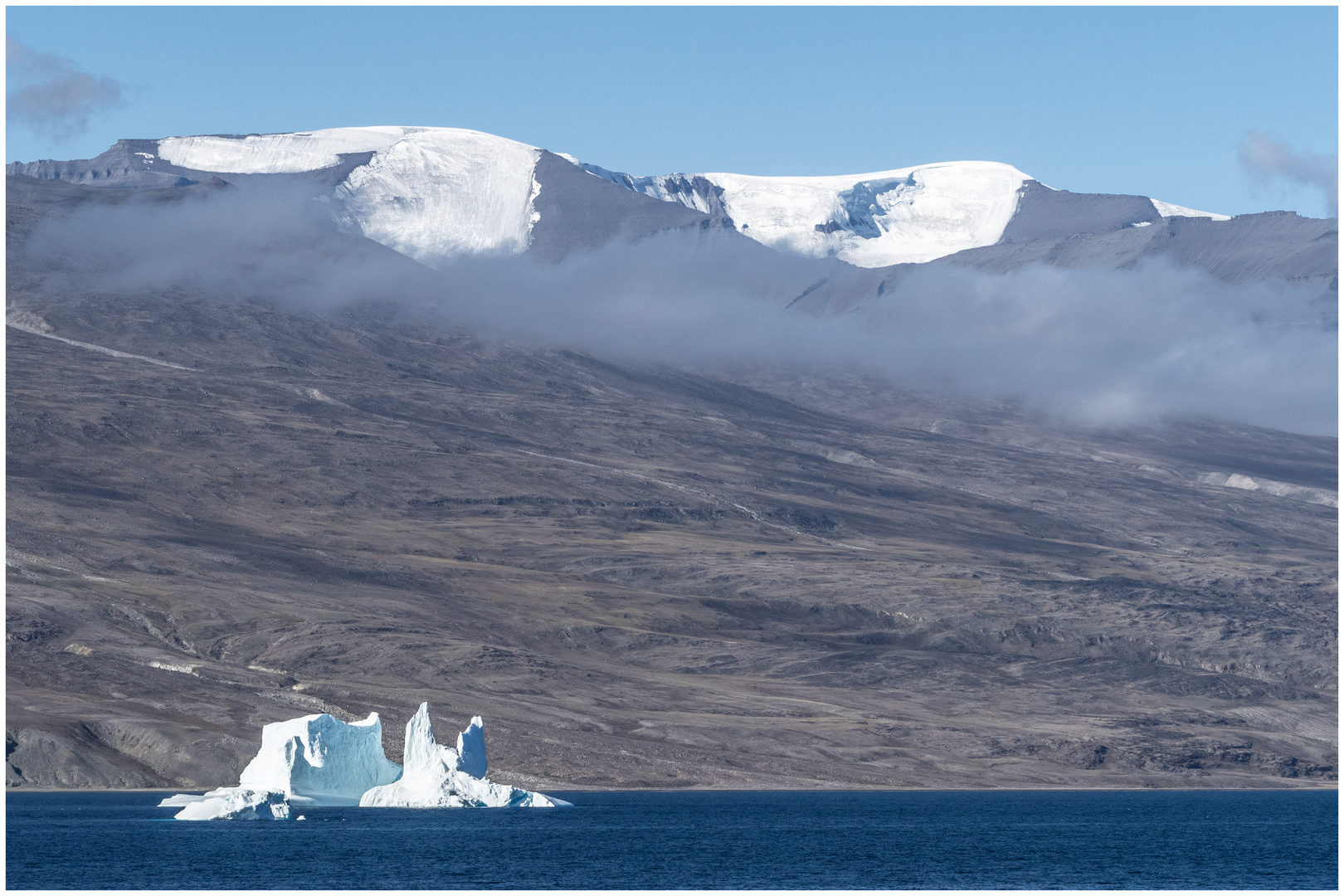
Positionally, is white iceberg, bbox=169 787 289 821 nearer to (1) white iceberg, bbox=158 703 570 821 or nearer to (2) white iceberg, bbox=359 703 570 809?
(1) white iceberg, bbox=158 703 570 821

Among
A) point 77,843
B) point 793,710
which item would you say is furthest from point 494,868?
point 793,710

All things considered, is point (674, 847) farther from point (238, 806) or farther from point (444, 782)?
point (238, 806)

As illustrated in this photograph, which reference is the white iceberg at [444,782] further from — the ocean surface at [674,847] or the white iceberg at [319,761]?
the white iceberg at [319,761]

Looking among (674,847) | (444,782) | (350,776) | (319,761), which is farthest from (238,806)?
(674,847)

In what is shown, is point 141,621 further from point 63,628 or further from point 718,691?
point 718,691

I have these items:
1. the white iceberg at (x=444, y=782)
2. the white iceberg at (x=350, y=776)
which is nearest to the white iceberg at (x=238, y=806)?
the white iceberg at (x=350, y=776)

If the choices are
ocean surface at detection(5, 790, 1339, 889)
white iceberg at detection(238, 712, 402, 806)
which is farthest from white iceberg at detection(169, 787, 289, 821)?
white iceberg at detection(238, 712, 402, 806)

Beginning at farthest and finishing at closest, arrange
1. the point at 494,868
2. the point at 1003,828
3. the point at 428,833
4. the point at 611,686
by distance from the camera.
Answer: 1. the point at 611,686
2. the point at 1003,828
3. the point at 428,833
4. the point at 494,868
